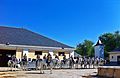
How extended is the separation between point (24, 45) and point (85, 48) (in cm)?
8260

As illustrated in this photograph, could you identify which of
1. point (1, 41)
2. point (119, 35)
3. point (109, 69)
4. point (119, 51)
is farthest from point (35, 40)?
point (119, 35)

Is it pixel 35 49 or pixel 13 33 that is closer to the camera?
pixel 35 49

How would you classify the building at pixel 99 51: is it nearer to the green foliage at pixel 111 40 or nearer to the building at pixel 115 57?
the building at pixel 115 57

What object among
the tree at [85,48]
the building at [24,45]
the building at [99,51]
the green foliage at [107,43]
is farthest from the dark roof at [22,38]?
the tree at [85,48]

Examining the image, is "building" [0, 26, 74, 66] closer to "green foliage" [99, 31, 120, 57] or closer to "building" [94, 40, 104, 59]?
"building" [94, 40, 104, 59]

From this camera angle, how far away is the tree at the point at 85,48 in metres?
112

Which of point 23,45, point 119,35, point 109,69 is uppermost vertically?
point 119,35

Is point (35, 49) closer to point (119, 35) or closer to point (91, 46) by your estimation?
point (119, 35)

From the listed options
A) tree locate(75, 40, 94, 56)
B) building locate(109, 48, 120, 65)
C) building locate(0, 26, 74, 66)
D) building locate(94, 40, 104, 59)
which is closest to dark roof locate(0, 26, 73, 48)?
building locate(0, 26, 74, 66)

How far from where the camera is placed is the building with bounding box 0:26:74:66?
3409 cm

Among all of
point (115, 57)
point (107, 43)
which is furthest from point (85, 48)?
point (115, 57)

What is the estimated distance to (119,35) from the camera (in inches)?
3900

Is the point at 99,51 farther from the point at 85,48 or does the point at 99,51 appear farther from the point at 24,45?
the point at 85,48

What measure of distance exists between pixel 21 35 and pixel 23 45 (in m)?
4.00
